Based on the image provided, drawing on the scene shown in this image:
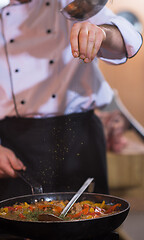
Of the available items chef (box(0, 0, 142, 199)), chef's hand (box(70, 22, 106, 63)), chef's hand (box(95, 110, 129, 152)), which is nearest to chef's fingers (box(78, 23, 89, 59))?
chef's hand (box(70, 22, 106, 63))

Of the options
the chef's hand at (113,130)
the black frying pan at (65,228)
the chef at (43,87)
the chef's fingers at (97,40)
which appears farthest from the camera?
the chef's hand at (113,130)

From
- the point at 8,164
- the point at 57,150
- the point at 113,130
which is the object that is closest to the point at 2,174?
the point at 8,164

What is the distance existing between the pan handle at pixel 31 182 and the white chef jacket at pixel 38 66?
279 millimetres

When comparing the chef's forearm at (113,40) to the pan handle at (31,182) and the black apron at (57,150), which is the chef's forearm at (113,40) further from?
the pan handle at (31,182)

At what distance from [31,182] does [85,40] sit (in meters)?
0.40

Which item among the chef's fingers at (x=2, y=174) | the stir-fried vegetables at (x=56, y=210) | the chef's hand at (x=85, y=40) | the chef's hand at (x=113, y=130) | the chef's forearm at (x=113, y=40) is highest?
the chef's hand at (x=85, y=40)

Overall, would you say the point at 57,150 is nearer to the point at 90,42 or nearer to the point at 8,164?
the point at 8,164

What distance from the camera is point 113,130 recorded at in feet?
8.74

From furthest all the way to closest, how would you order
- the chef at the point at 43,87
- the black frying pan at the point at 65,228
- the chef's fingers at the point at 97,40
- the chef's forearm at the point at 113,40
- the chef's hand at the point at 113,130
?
the chef's hand at the point at 113,130 → the chef at the point at 43,87 → the chef's forearm at the point at 113,40 → the chef's fingers at the point at 97,40 → the black frying pan at the point at 65,228

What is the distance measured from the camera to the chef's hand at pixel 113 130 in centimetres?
265

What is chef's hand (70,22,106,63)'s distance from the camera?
761mm

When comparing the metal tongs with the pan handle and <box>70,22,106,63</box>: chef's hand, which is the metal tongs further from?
the pan handle

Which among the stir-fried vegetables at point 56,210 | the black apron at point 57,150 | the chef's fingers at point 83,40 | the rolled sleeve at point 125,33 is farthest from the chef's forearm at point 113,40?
the stir-fried vegetables at point 56,210

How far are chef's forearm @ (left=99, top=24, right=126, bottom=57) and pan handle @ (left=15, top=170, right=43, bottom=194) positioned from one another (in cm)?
38
